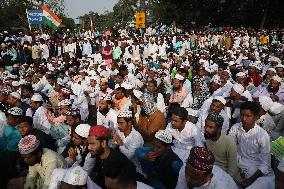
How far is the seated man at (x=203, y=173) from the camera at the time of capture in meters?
3.17

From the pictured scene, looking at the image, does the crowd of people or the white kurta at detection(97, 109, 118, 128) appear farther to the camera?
the white kurta at detection(97, 109, 118, 128)

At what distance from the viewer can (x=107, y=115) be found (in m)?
6.46

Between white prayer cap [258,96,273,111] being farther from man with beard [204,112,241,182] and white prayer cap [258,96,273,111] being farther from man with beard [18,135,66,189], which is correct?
man with beard [18,135,66,189]

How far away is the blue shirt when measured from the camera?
5.44 metres

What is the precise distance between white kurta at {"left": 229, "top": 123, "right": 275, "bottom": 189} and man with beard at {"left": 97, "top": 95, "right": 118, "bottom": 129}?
Answer: 2.04m

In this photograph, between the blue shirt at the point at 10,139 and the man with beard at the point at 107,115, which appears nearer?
the blue shirt at the point at 10,139

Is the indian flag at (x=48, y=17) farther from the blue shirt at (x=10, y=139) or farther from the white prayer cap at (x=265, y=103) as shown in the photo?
the white prayer cap at (x=265, y=103)

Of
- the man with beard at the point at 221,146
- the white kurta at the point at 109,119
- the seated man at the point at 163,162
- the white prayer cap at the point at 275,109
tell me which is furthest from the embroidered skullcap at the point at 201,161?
the white kurta at the point at 109,119

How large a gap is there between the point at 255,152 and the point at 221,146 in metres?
0.49

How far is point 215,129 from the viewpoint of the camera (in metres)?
4.47

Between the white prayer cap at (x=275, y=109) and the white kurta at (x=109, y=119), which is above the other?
the white prayer cap at (x=275, y=109)

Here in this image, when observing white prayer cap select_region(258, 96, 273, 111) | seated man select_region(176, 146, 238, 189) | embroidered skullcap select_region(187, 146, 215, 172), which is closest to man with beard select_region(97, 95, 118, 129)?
white prayer cap select_region(258, 96, 273, 111)

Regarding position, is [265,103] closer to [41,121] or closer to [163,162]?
[163,162]

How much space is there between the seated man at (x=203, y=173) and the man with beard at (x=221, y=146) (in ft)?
3.18
